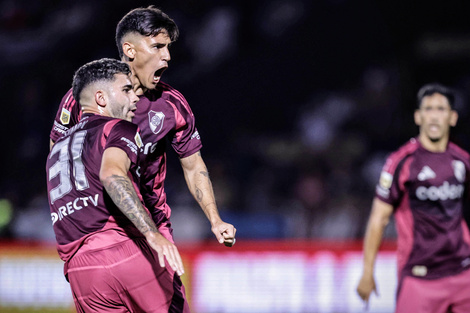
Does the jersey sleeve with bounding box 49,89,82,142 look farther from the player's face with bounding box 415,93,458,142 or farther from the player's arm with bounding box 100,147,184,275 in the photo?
the player's face with bounding box 415,93,458,142

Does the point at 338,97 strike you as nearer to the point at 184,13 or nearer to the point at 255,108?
the point at 255,108

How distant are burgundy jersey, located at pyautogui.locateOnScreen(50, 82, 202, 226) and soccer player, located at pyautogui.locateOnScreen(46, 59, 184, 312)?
0.55 metres

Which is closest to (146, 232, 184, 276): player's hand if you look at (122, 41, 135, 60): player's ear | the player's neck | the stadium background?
(122, 41, 135, 60): player's ear

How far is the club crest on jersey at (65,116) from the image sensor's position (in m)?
4.52

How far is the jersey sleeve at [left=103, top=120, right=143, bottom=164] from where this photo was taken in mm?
3536

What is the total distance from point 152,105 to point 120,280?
4.20 feet

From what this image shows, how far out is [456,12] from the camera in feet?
42.0

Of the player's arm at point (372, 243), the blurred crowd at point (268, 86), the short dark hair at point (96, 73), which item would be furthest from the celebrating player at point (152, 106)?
the blurred crowd at point (268, 86)

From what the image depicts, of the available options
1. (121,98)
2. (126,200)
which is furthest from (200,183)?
(126,200)

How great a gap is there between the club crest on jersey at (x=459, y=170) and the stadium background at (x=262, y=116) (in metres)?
2.73

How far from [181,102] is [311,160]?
Answer: 632 cm

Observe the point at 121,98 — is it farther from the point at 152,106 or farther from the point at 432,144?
the point at 432,144

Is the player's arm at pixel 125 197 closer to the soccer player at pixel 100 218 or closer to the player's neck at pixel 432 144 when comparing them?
the soccer player at pixel 100 218

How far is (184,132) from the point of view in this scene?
4.66 m
